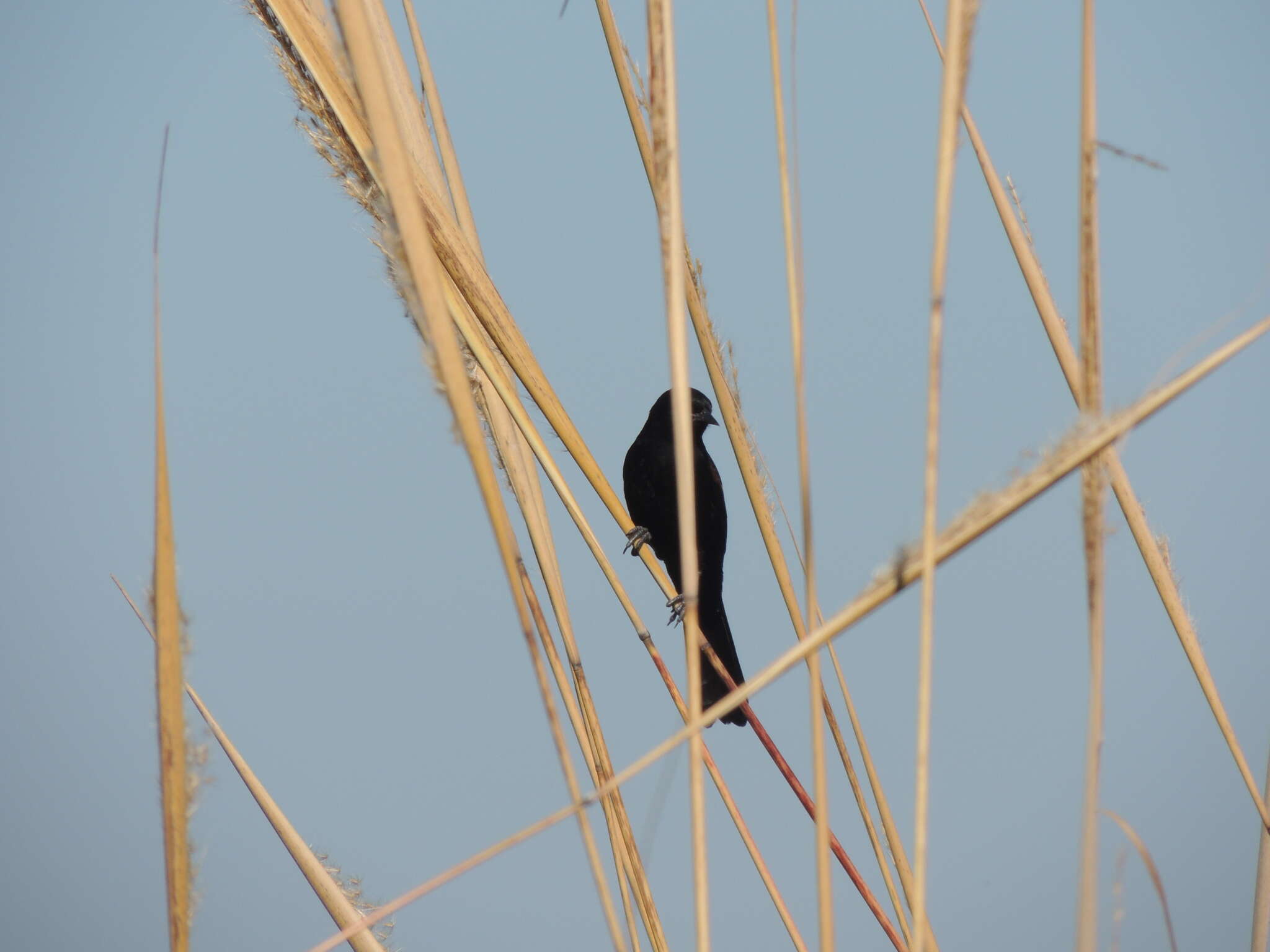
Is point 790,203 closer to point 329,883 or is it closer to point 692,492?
point 692,492

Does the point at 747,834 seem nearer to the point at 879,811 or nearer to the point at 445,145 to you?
the point at 879,811

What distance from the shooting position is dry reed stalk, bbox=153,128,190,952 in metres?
0.62

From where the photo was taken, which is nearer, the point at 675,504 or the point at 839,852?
the point at 839,852

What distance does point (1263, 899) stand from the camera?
107 cm

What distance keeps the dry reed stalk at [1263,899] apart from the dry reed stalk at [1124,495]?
0.04m

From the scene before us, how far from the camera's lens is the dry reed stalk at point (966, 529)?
535 millimetres

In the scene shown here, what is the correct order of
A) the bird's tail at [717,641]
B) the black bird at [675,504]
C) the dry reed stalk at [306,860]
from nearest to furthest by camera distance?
the dry reed stalk at [306,860] < the bird's tail at [717,641] < the black bird at [675,504]

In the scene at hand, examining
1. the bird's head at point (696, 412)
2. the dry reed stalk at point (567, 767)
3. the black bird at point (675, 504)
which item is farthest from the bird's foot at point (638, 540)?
the dry reed stalk at point (567, 767)

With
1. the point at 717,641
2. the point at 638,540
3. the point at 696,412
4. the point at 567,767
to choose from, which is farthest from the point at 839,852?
the point at 696,412

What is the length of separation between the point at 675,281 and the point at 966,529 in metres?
0.24

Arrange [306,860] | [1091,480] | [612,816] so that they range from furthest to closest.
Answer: [612,816], [306,860], [1091,480]

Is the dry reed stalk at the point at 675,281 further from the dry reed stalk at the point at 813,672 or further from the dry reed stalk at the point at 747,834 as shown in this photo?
the dry reed stalk at the point at 747,834

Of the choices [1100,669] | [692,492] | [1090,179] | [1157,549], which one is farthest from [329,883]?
[1157,549]

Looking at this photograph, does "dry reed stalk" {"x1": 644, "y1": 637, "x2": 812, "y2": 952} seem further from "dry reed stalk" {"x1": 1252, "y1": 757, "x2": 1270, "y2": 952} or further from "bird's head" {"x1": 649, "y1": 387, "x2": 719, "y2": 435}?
"bird's head" {"x1": 649, "y1": 387, "x2": 719, "y2": 435}
